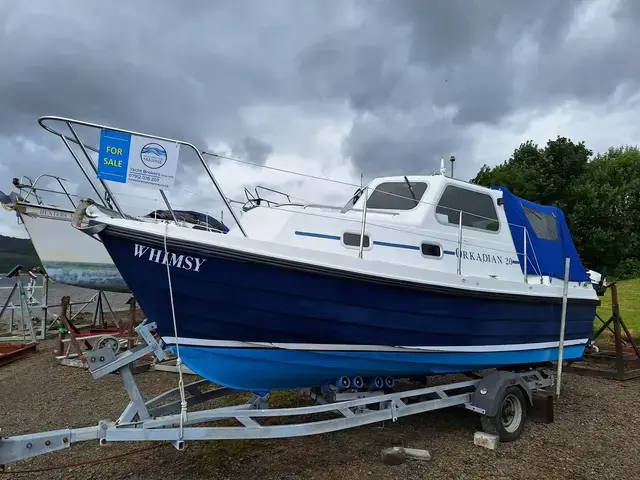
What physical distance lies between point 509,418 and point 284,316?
121 inches

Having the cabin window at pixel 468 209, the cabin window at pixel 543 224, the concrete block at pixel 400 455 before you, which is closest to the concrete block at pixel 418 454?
the concrete block at pixel 400 455

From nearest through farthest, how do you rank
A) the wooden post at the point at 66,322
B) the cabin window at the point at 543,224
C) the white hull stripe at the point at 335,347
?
the white hull stripe at the point at 335,347, the cabin window at the point at 543,224, the wooden post at the point at 66,322

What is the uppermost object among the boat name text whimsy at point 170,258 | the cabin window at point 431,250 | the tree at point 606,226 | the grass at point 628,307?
the tree at point 606,226

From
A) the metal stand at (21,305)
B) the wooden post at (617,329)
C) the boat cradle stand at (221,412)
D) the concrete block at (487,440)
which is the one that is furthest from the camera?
the metal stand at (21,305)

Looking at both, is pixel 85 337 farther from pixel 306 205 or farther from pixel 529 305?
pixel 529 305

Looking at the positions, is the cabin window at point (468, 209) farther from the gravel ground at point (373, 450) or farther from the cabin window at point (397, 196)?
the gravel ground at point (373, 450)

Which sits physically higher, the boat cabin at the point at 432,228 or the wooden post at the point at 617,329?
the boat cabin at the point at 432,228

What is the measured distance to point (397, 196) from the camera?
548 cm

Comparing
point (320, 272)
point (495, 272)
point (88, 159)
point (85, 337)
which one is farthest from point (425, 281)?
point (85, 337)

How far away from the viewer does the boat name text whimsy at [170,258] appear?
380 centimetres

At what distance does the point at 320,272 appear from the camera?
4121mm

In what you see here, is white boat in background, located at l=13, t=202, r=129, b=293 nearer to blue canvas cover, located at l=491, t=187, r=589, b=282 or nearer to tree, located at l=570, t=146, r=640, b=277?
blue canvas cover, located at l=491, t=187, r=589, b=282

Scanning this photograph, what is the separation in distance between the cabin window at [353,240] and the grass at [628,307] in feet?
28.5

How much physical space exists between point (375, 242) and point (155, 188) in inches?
88.2
